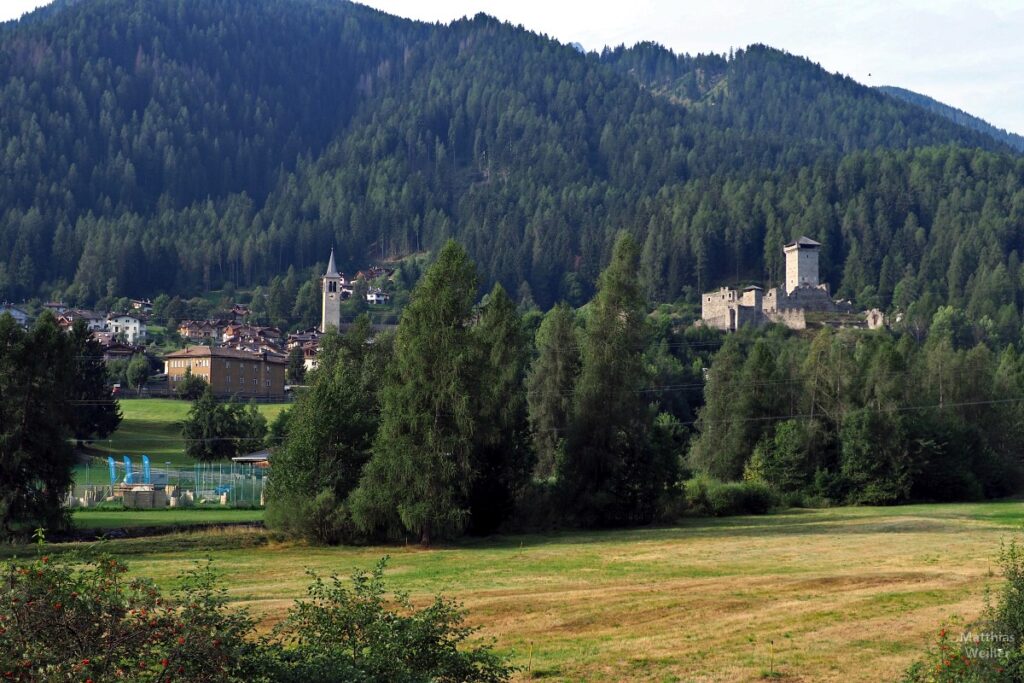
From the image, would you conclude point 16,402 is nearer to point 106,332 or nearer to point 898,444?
point 898,444

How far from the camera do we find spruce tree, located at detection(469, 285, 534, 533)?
50719 mm

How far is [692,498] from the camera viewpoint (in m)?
63.2

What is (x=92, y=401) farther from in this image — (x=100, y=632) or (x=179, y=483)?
(x=100, y=632)

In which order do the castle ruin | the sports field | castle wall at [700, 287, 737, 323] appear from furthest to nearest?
castle wall at [700, 287, 737, 323] → the castle ruin → the sports field

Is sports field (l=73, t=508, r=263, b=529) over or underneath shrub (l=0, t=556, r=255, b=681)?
underneath

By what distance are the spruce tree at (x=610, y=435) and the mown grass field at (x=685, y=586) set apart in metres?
A: 2.18

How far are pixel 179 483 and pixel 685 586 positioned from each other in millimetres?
41043

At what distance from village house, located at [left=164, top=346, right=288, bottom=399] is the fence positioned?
62.7 metres

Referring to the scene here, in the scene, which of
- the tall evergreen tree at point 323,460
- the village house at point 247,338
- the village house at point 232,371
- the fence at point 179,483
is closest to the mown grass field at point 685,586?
the tall evergreen tree at point 323,460

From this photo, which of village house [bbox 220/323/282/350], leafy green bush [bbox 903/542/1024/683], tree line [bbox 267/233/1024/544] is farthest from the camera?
village house [bbox 220/323/282/350]

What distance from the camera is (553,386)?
65.6 meters

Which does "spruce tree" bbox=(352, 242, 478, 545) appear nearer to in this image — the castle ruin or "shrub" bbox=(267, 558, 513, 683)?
"shrub" bbox=(267, 558, 513, 683)

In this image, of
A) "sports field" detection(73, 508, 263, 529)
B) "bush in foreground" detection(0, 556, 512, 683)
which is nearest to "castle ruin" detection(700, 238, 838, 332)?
"sports field" detection(73, 508, 263, 529)

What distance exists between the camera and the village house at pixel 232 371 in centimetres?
14162
